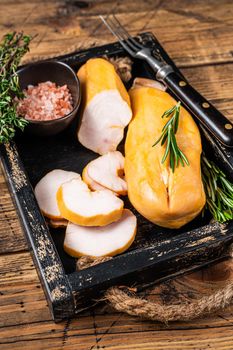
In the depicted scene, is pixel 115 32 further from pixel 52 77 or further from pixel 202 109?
pixel 202 109

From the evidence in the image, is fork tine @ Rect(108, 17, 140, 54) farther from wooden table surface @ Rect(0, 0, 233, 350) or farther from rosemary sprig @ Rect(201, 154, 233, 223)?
rosemary sprig @ Rect(201, 154, 233, 223)

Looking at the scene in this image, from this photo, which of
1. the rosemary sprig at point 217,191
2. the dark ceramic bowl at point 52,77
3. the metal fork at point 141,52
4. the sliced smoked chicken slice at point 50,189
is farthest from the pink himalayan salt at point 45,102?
the rosemary sprig at point 217,191

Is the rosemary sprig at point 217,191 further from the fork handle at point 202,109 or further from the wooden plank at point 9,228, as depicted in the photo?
the wooden plank at point 9,228

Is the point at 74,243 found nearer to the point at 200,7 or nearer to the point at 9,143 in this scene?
the point at 9,143

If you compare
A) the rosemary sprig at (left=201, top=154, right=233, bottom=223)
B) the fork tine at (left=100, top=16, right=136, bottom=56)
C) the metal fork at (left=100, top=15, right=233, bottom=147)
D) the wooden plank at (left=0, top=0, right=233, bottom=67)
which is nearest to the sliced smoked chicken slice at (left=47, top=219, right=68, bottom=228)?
the rosemary sprig at (left=201, top=154, right=233, bottom=223)

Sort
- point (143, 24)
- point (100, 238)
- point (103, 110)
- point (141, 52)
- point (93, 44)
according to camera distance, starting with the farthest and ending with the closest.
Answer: point (143, 24) → point (93, 44) → point (141, 52) → point (103, 110) → point (100, 238)

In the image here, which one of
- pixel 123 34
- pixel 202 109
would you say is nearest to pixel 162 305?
pixel 202 109
